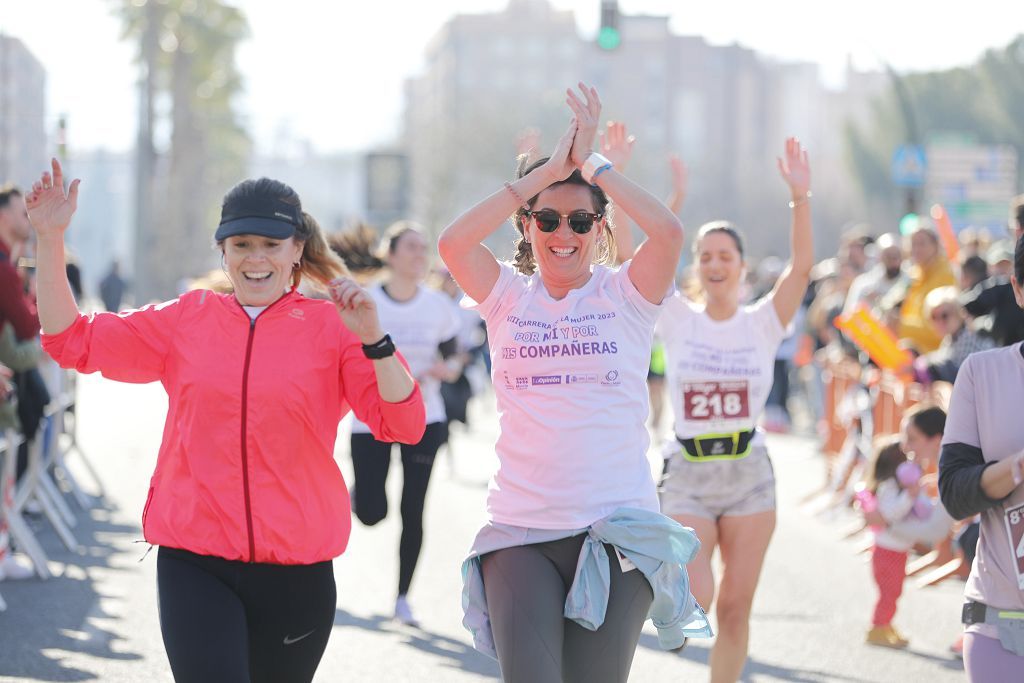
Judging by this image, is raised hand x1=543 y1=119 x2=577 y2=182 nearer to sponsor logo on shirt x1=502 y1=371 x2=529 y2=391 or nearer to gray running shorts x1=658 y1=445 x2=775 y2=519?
sponsor logo on shirt x1=502 y1=371 x2=529 y2=391

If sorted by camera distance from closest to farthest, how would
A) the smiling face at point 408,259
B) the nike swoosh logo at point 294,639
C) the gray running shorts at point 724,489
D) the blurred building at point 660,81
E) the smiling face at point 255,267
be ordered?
the nike swoosh logo at point 294,639, the smiling face at point 255,267, the gray running shorts at point 724,489, the smiling face at point 408,259, the blurred building at point 660,81

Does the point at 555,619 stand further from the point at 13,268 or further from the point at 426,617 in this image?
the point at 13,268

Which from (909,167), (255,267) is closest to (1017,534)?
(255,267)

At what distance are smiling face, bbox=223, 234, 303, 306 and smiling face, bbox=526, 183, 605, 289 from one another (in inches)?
28.8

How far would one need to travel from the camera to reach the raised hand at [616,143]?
5484 mm

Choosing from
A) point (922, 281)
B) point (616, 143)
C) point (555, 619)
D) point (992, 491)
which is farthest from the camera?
point (922, 281)

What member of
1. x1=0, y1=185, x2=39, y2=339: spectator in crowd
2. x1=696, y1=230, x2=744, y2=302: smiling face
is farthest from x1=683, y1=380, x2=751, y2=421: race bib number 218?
x1=0, y1=185, x2=39, y2=339: spectator in crowd

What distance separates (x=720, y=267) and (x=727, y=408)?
57cm

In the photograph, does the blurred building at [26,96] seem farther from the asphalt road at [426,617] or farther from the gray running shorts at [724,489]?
the gray running shorts at [724,489]

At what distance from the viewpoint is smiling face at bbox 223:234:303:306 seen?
4.59 metres

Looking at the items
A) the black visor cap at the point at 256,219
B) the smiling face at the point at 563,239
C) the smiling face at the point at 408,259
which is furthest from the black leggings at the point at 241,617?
the smiling face at the point at 408,259

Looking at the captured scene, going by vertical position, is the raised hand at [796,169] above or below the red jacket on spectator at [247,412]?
above

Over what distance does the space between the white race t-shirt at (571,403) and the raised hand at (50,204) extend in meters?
1.18

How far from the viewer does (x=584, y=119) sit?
4367 millimetres
